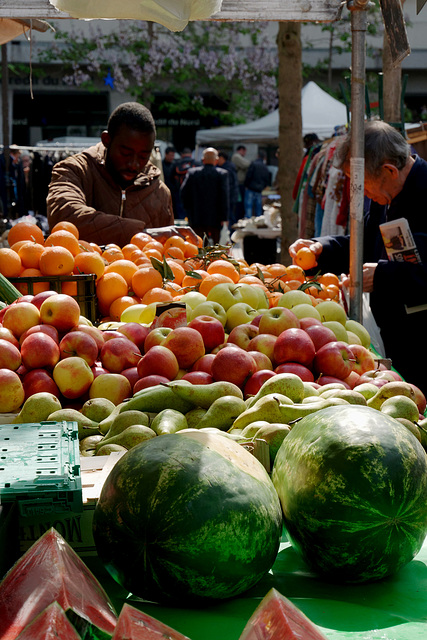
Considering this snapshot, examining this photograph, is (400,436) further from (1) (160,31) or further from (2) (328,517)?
(1) (160,31)

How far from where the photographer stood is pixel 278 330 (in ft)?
8.85

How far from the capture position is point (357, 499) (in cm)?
138

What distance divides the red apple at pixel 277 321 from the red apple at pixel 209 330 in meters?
0.17

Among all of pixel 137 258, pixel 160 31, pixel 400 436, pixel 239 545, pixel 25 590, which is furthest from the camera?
pixel 160 31

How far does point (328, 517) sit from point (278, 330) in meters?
1.35

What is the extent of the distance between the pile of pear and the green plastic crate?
322 mm

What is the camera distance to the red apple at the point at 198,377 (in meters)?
2.40

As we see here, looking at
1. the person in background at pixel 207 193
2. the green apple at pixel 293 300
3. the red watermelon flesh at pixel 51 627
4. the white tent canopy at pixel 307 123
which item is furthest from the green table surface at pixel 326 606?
the white tent canopy at pixel 307 123

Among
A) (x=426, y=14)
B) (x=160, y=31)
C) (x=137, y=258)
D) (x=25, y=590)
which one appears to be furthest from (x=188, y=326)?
(x=426, y=14)

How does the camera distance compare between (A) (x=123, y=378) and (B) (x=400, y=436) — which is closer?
(B) (x=400, y=436)

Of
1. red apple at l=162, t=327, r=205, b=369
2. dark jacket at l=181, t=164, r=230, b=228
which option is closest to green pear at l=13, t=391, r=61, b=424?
red apple at l=162, t=327, r=205, b=369

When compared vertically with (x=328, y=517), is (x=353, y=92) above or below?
above

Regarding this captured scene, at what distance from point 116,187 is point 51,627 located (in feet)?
15.3

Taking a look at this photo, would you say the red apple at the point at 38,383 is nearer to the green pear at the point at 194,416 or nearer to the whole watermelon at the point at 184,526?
the green pear at the point at 194,416
